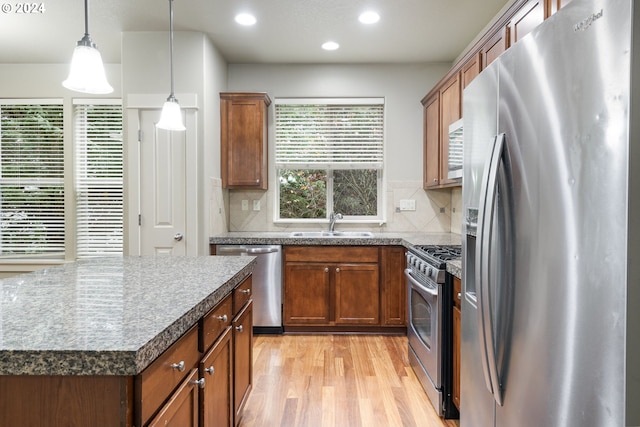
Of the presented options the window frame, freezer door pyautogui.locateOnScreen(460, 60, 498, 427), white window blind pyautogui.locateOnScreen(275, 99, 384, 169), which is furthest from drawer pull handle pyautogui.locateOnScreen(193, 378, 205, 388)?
white window blind pyautogui.locateOnScreen(275, 99, 384, 169)

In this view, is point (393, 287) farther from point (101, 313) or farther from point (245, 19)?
point (101, 313)

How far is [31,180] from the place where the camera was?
4.29 m

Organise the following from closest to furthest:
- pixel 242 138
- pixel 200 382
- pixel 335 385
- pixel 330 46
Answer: pixel 200 382, pixel 335 385, pixel 330 46, pixel 242 138

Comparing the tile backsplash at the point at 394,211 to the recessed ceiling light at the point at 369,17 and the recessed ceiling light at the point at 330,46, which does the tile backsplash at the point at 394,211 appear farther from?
the recessed ceiling light at the point at 369,17

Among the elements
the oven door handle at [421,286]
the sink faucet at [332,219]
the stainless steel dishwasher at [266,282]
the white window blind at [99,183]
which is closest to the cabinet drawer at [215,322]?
the oven door handle at [421,286]

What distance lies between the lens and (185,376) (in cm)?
121

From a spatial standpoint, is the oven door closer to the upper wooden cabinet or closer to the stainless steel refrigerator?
the stainless steel refrigerator

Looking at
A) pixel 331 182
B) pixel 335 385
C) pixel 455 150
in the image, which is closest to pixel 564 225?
pixel 335 385

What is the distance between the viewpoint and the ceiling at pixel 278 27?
117 inches

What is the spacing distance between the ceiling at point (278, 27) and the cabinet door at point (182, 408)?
2.68m

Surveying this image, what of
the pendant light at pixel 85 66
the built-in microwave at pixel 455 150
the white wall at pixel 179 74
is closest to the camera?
the pendant light at pixel 85 66

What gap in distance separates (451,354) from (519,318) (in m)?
1.22

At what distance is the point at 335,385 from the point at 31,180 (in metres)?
3.98

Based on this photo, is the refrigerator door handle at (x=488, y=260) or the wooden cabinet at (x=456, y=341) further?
the wooden cabinet at (x=456, y=341)
